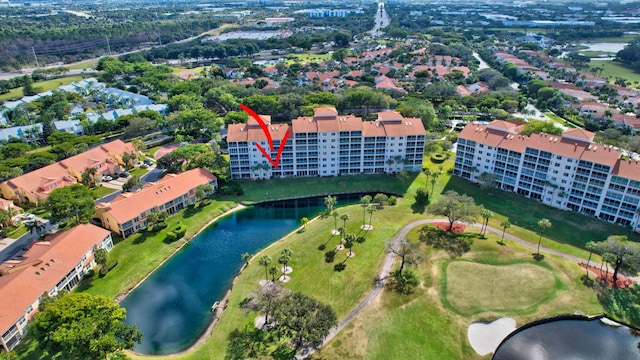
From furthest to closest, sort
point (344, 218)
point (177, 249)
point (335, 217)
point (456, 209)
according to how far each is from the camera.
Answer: point (335, 217), point (177, 249), point (344, 218), point (456, 209)

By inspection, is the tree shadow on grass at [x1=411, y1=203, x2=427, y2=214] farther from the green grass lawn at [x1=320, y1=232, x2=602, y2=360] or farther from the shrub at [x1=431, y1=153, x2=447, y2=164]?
the shrub at [x1=431, y1=153, x2=447, y2=164]

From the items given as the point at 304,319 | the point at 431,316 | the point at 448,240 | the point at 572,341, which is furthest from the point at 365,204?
the point at 572,341

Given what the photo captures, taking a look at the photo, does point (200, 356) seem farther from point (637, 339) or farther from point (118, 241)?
point (637, 339)

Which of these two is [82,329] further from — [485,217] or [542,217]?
[542,217]

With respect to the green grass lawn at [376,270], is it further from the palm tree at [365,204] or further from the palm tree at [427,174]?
the palm tree at [365,204]

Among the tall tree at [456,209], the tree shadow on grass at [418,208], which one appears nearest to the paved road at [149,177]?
the tree shadow on grass at [418,208]
